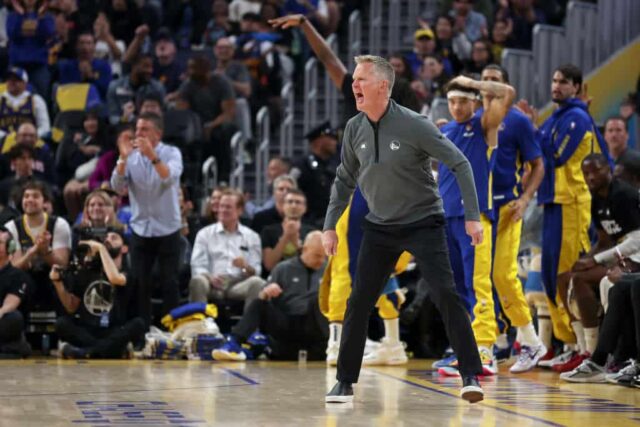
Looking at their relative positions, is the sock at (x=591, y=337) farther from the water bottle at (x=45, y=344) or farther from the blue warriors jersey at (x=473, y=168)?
the water bottle at (x=45, y=344)

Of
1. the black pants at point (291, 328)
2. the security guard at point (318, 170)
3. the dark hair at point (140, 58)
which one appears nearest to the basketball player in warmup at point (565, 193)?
the black pants at point (291, 328)

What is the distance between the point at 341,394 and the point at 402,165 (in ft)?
4.41

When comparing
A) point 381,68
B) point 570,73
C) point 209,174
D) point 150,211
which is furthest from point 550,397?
point 209,174

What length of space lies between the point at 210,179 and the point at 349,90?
19.4 ft

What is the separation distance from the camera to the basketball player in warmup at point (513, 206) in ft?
32.4

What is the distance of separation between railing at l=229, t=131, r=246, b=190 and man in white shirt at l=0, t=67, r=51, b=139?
2325 millimetres

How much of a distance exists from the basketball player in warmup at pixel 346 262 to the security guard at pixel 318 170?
11.9ft

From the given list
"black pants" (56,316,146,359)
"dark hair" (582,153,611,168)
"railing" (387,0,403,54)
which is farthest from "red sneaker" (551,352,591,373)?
"railing" (387,0,403,54)

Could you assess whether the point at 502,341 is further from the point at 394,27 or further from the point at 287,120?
the point at 394,27

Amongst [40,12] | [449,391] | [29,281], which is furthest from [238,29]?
[449,391]

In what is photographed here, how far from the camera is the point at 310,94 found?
1719 centimetres

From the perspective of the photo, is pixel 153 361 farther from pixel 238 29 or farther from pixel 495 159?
pixel 238 29

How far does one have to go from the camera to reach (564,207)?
1033 cm

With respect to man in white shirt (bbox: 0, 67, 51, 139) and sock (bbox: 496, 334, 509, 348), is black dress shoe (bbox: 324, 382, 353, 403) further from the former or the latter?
man in white shirt (bbox: 0, 67, 51, 139)
